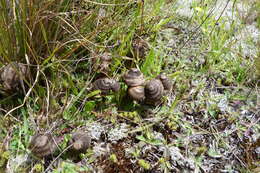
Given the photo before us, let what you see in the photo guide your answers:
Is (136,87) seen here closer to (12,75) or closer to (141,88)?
(141,88)

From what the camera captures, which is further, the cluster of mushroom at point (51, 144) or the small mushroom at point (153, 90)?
the small mushroom at point (153, 90)

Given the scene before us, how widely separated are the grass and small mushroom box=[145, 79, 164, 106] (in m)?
0.16

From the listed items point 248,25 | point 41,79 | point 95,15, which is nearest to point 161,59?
point 95,15

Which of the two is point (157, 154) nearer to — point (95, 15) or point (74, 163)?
point (74, 163)

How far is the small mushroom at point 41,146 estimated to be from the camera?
4.19 feet

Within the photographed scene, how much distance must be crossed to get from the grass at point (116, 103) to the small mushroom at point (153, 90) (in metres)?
0.16

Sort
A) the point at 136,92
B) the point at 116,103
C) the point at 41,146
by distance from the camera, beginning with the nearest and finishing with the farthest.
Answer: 1. the point at 41,146
2. the point at 136,92
3. the point at 116,103

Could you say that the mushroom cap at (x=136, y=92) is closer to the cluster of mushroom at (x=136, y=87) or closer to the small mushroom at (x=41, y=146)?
the cluster of mushroom at (x=136, y=87)

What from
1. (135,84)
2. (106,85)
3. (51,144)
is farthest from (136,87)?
(51,144)

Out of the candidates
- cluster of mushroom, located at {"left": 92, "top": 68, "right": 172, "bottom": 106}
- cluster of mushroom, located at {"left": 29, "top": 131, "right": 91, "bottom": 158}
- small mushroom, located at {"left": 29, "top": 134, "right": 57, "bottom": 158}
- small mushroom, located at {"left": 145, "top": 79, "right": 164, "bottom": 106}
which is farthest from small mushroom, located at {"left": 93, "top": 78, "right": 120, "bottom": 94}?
small mushroom, located at {"left": 29, "top": 134, "right": 57, "bottom": 158}

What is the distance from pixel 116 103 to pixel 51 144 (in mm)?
515

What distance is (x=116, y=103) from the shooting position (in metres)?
1.69

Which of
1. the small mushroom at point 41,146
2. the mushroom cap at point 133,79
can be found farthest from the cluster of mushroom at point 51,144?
the mushroom cap at point 133,79

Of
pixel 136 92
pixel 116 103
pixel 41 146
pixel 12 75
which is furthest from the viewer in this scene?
pixel 116 103
